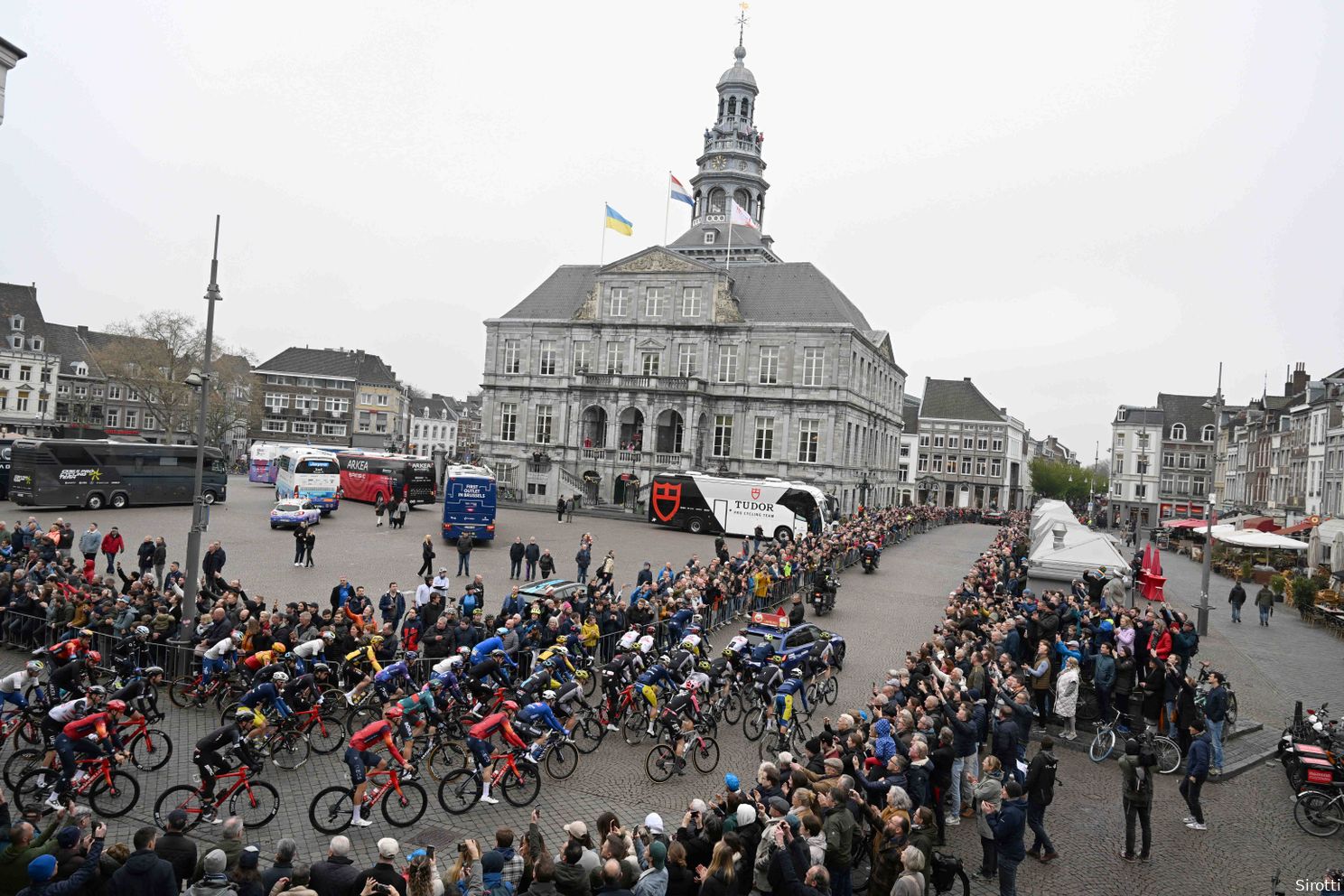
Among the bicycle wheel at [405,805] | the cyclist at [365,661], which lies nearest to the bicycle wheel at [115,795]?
the bicycle wheel at [405,805]

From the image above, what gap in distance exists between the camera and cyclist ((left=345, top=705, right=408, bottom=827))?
10156 mm

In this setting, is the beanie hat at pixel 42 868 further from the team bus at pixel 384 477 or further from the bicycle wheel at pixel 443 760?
the team bus at pixel 384 477

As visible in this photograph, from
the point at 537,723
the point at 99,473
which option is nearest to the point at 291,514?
the point at 99,473

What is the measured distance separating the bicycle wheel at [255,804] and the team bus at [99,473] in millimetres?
27142

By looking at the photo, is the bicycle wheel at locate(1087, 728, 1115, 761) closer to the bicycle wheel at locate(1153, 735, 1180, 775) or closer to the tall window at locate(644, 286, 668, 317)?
the bicycle wheel at locate(1153, 735, 1180, 775)

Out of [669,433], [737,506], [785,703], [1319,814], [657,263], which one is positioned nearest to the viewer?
[1319,814]

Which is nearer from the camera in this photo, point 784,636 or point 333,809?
point 333,809

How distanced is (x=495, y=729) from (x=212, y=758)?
3471 mm

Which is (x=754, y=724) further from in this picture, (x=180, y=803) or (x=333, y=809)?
(x=180, y=803)

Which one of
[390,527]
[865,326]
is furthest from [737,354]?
[390,527]

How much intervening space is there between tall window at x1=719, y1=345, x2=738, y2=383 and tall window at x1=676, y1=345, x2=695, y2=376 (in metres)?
2.14

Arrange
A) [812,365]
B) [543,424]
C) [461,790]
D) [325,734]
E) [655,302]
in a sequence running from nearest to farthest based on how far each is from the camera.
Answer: [461,790], [325,734], [812,365], [655,302], [543,424]

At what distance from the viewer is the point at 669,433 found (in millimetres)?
63562

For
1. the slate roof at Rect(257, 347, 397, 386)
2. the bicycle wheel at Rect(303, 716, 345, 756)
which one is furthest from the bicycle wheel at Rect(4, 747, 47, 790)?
the slate roof at Rect(257, 347, 397, 386)
